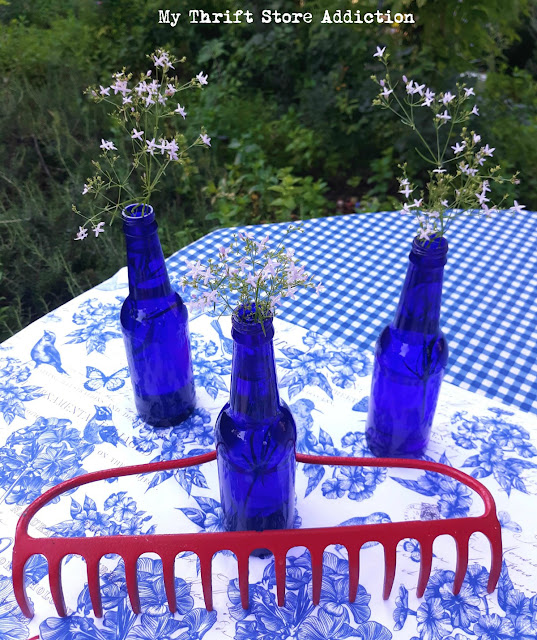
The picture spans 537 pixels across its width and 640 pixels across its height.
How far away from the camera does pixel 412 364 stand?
2.62 feet

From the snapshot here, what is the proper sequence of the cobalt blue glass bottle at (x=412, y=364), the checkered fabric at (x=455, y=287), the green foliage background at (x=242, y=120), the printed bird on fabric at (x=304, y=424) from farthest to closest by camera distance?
the green foliage background at (x=242, y=120) → the checkered fabric at (x=455, y=287) → the printed bird on fabric at (x=304, y=424) → the cobalt blue glass bottle at (x=412, y=364)

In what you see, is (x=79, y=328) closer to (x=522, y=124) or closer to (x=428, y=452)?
(x=428, y=452)

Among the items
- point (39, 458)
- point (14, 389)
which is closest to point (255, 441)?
point (39, 458)

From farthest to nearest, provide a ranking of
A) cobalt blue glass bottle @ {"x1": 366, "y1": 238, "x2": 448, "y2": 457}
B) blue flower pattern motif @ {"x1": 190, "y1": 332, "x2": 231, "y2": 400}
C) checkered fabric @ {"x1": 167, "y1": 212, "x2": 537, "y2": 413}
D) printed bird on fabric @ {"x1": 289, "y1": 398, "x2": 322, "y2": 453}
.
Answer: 1. checkered fabric @ {"x1": 167, "y1": 212, "x2": 537, "y2": 413}
2. blue flower pattern motif @ {"x1": 190, "y1": 332, "x2": 231, "y2": 400}
3. printed bird on fabric @ {"x1": 289, "y1": 398, "x2": 322, "y2": 453}
4. cobalt blue glass bottle @ {"x1": 366, "y1": 238, "x2": 448, "y2": 457}

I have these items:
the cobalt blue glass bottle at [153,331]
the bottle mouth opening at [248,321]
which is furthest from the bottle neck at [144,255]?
the bottle mouth opening at [248,321]

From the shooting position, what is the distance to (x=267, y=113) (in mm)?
3203

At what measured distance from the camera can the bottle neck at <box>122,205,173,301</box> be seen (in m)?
0.75

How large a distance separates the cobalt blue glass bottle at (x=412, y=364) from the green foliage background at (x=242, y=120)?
5.13ft

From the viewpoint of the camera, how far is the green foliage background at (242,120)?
7.61 ft

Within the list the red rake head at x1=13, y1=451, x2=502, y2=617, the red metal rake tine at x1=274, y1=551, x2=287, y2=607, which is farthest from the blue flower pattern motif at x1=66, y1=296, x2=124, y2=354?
the red metal rake tine at x1=274, y1=551, x2=287, y2=607

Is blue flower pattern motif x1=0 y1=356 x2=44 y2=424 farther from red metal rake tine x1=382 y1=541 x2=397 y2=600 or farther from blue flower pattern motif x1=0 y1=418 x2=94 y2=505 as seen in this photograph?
red metal rake tine x1=382 y1=541 x2=397 y2=600

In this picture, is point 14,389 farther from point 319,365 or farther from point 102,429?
point 319,365

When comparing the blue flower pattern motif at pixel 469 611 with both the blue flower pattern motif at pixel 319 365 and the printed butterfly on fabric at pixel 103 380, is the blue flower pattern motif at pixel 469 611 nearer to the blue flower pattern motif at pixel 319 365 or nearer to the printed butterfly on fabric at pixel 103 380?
the blue flower pattern motif at pixel 319 365

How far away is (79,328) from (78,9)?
3.31m
